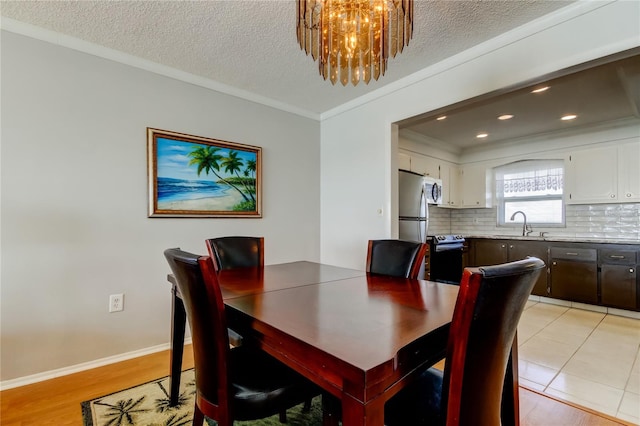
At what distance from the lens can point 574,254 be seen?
369 cm

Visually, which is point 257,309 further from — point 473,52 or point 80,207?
point 473,52

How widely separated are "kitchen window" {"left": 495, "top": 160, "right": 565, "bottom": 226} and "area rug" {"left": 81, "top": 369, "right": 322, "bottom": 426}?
4399 millimetres

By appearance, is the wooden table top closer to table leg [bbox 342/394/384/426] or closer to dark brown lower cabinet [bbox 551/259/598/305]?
table leg [bbox 342/394/384/426]

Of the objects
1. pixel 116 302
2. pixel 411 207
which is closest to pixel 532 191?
pixel 411 207

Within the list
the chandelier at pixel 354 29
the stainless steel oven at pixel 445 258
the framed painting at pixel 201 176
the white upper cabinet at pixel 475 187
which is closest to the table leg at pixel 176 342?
the framed painting at pixel 201 176

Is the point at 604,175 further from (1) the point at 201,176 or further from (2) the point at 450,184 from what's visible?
(1) the point at 201,176

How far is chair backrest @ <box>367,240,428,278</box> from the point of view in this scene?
5.76 ft

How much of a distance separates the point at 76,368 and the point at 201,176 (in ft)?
5.47

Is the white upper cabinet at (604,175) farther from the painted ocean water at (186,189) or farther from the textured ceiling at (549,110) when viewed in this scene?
the painted ocean water at (186,189)

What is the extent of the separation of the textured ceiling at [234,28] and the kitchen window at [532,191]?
3.22 m

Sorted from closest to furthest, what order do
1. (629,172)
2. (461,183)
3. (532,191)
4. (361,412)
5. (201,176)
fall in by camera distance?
1. (361,412)
2. (201,176)
3. (629,172)
4. (532,191)
5. (461,183)

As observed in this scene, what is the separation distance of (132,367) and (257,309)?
5.75ft

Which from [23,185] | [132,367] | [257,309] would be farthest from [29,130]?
[257,309]

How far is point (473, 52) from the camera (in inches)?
87.8
